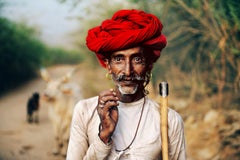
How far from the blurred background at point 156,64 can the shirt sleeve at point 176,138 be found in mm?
3474

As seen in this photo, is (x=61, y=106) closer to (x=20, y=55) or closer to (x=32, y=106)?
(x=32, y=106)

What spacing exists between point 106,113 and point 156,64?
26.4 ft

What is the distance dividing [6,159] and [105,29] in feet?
21.5

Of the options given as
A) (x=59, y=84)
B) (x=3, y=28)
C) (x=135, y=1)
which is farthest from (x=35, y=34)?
(x=135, y=1)

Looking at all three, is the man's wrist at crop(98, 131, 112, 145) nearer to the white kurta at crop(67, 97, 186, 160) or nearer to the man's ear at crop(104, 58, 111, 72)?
the white kurta at crop(67, 97, 186, 160)

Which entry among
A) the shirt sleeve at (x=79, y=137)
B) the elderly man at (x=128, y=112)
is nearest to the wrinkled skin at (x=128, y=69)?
the elderly man at (x=128, y=112)

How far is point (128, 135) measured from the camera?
295 centimetres

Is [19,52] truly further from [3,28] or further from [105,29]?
[105,29]

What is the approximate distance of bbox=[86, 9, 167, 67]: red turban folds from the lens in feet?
9.38

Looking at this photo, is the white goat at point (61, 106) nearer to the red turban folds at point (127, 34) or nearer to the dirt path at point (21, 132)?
the dirt path at point (21, 132)

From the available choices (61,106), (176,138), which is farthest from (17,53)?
(176,138)

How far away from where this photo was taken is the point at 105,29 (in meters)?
2.98

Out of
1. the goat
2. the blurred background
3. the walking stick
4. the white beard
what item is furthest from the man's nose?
the goat

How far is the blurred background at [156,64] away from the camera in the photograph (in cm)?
783
